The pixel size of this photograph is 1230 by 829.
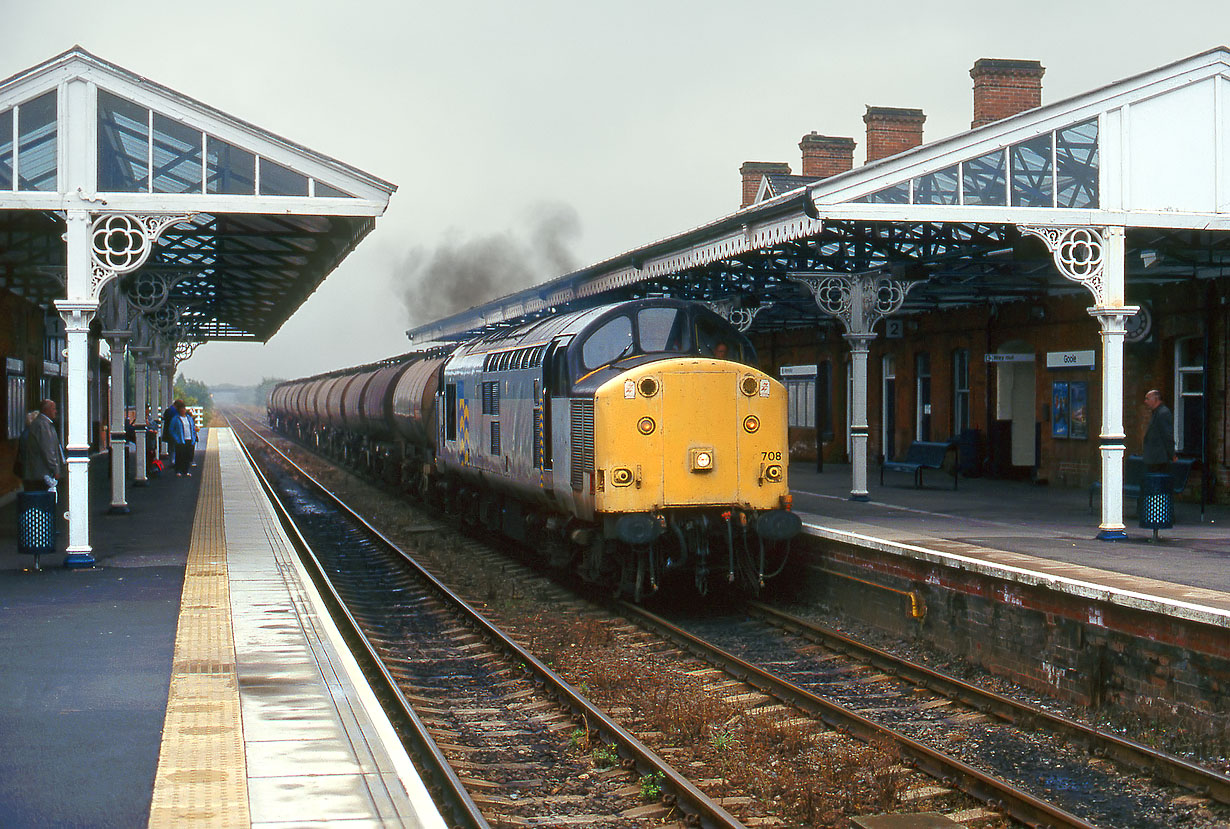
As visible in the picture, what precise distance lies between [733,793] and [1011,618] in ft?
12.6

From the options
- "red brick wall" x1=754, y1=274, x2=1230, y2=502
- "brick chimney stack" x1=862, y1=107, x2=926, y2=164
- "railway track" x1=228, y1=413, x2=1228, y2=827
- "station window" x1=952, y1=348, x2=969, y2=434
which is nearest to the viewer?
"railway track" x1=228, y1=413, x2=1228, y2=827

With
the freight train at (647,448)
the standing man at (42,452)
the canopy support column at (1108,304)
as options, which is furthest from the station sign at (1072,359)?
the standing man at (42,452)

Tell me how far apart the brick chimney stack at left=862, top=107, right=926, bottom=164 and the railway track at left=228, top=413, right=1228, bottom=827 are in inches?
757

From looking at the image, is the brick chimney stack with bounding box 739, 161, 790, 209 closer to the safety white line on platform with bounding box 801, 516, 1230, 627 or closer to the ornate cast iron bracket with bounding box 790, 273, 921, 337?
the ornate cast iron bracket with bounding box 790, 273, 921, 337

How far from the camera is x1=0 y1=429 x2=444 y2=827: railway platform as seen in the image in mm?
5648

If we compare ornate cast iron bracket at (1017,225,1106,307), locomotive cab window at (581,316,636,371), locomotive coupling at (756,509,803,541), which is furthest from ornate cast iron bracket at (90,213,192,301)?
ornate cast iron bracket at (1017,225,1106,307)

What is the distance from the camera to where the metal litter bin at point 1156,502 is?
13.5m

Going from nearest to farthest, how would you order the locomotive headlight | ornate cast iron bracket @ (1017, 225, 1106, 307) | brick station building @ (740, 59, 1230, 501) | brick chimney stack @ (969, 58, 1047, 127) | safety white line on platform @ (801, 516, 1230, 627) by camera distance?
safety white line on platform @ (801, 516, 1230, 627)
the locomotive headlight
ornate cast iron bracket @ (1017, 225, 1106, 307)
brick station building @ (740, 59, 1230, 501)
brick chimney stack @ (969, 58, 1047, 127)

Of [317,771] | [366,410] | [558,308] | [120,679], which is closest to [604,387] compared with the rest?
[120,679]

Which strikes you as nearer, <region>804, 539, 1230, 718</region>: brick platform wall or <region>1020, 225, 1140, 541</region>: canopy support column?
<region>804, 539, 1230, 718</region>: brick platform wall

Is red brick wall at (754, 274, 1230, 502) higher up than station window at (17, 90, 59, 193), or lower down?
lower down

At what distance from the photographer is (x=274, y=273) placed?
2320 cm

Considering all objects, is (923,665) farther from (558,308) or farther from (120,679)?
(558,308)

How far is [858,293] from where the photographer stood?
18.0 m
